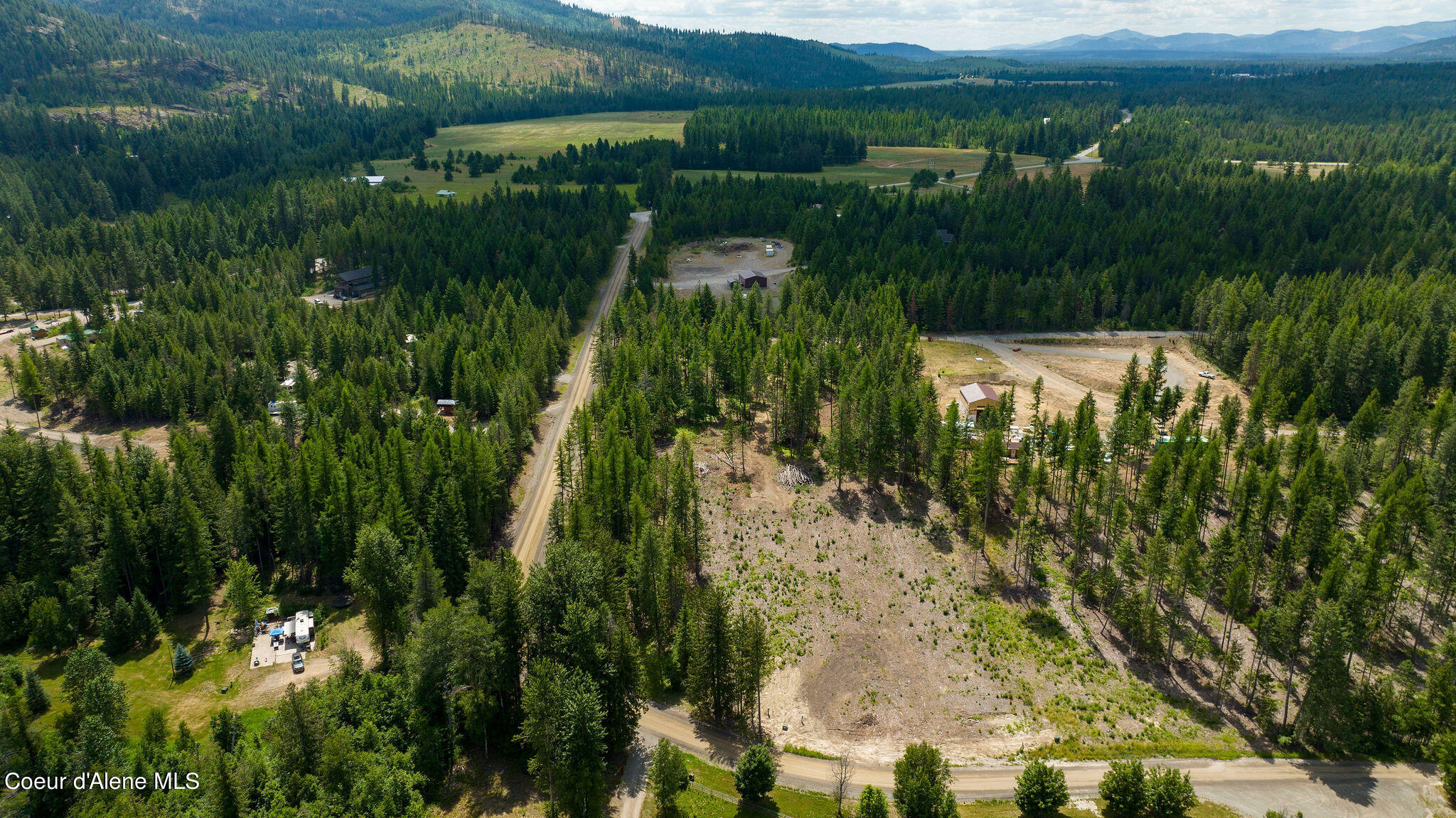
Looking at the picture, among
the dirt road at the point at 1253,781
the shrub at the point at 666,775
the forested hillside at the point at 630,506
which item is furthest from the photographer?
the forested hillside at the point at 630,506

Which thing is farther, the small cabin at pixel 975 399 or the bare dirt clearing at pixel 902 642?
the small cabin at pixel 975 399

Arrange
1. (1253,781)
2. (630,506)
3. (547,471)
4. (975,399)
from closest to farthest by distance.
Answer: (1253,781) → (630,506) → (547,471) → (975,399)

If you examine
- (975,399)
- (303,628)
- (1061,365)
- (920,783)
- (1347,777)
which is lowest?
(1347,777)

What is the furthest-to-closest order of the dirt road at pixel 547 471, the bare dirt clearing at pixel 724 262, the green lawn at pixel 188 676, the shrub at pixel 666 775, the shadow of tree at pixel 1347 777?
the bare dirt clearing at pixel 724 262 → the dirt road at pixel 547 471 → the green lawn at pixel 188 676 → the shadow of tree at pixel 1347 777 → the shrub at pixel 666 775

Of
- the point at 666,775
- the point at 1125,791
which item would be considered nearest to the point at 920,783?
the point at 1125,791

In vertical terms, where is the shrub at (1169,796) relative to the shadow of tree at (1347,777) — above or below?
above

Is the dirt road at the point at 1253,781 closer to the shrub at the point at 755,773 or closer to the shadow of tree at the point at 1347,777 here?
the shadow of tree at the point at 1347,777

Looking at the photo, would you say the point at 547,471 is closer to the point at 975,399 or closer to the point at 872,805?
the point at 975,399

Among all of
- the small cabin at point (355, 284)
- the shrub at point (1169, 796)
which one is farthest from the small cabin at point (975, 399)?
the small cabin at point (355, 284)
